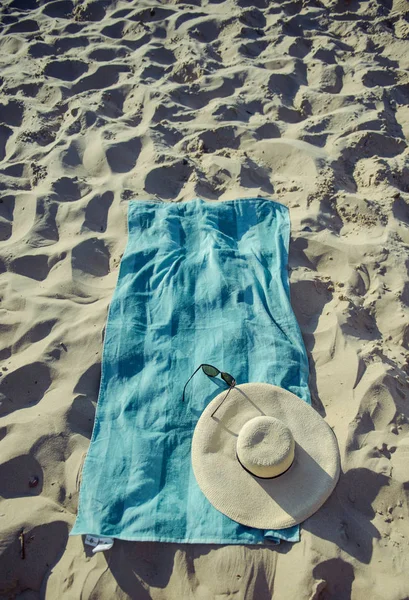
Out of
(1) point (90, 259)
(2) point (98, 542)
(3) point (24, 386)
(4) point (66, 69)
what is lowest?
(2) point (98, 542)

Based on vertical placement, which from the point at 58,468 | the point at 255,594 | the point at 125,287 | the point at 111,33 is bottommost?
the point at 255,594

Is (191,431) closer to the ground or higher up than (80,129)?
closer to the ground

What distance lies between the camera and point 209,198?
286 cm

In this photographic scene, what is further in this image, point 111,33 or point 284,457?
point 111,33

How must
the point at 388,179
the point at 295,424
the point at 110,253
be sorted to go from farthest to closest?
1. the point at 388,179
2. the point at 110,253
3. the point at 295,424

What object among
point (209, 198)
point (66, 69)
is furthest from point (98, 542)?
point (66, 69)

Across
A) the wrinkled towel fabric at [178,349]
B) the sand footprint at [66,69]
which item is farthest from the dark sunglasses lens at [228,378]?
the sand footprint at [66,69]

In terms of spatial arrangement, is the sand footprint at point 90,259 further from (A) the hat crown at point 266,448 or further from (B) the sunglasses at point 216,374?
(A) the hat crown at point 266,448

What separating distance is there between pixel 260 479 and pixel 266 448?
0.14 metres

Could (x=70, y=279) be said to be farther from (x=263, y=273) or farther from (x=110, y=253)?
(x=263, y=273)

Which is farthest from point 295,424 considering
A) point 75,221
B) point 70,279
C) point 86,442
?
point 75,221

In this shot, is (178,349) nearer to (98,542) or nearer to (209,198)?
(98,542)

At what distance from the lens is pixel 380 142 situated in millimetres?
3033

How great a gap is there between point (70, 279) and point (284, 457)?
1443 millimetres
